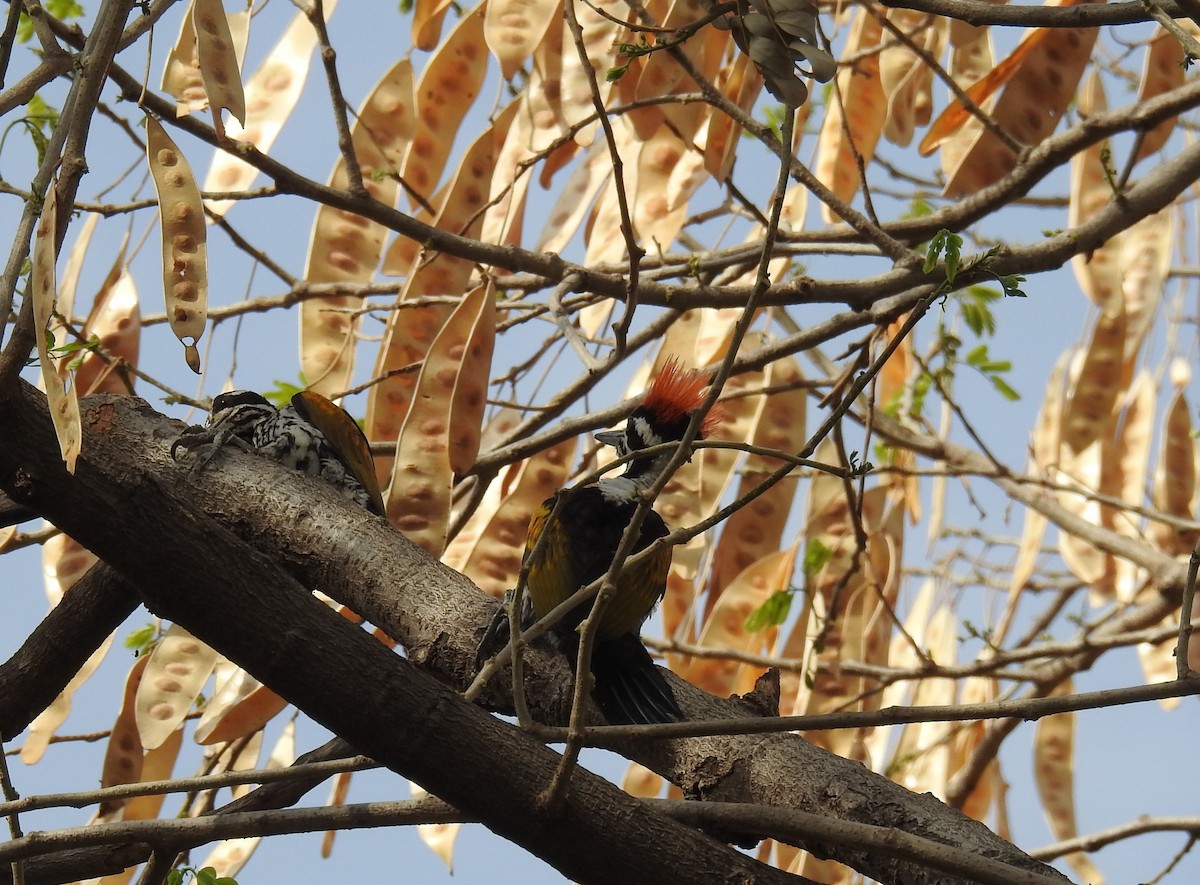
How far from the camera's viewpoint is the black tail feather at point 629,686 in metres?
2.63

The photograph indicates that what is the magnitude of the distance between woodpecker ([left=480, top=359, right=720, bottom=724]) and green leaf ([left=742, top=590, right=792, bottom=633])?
632mm

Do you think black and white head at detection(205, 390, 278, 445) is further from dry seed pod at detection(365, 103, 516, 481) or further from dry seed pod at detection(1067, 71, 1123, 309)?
dry seed pod at detection(1067, 71, 1123, 309)

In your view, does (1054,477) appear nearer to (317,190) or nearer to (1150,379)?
(1150,379)

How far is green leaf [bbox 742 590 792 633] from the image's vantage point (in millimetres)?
3811

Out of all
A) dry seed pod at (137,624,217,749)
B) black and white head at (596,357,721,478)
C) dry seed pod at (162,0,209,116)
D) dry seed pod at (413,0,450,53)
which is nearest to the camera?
dry seed pod at (137,624,217,749)

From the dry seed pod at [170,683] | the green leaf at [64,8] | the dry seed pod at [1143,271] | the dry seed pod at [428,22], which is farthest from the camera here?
the dry seed pod at [1143,271]

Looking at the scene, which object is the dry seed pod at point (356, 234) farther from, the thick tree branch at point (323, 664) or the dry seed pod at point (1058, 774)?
the dry seed pod at point (1058, 774)

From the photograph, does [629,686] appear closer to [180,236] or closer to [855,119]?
[180,236]

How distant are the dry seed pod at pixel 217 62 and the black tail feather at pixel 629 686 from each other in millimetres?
1418

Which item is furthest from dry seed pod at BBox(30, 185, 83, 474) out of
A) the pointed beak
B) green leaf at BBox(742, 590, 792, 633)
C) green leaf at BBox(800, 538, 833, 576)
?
green leaf at BBox(800, 538, 833, 576)

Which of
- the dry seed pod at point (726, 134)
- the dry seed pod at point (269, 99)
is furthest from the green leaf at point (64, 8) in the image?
the dry seed pod at point (726, 134)

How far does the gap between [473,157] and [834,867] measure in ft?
7.83

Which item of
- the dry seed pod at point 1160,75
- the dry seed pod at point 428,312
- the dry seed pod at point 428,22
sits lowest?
the dry seed pod at point 428,312

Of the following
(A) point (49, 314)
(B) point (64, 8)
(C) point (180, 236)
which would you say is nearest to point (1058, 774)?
(C) point (180, 236)
